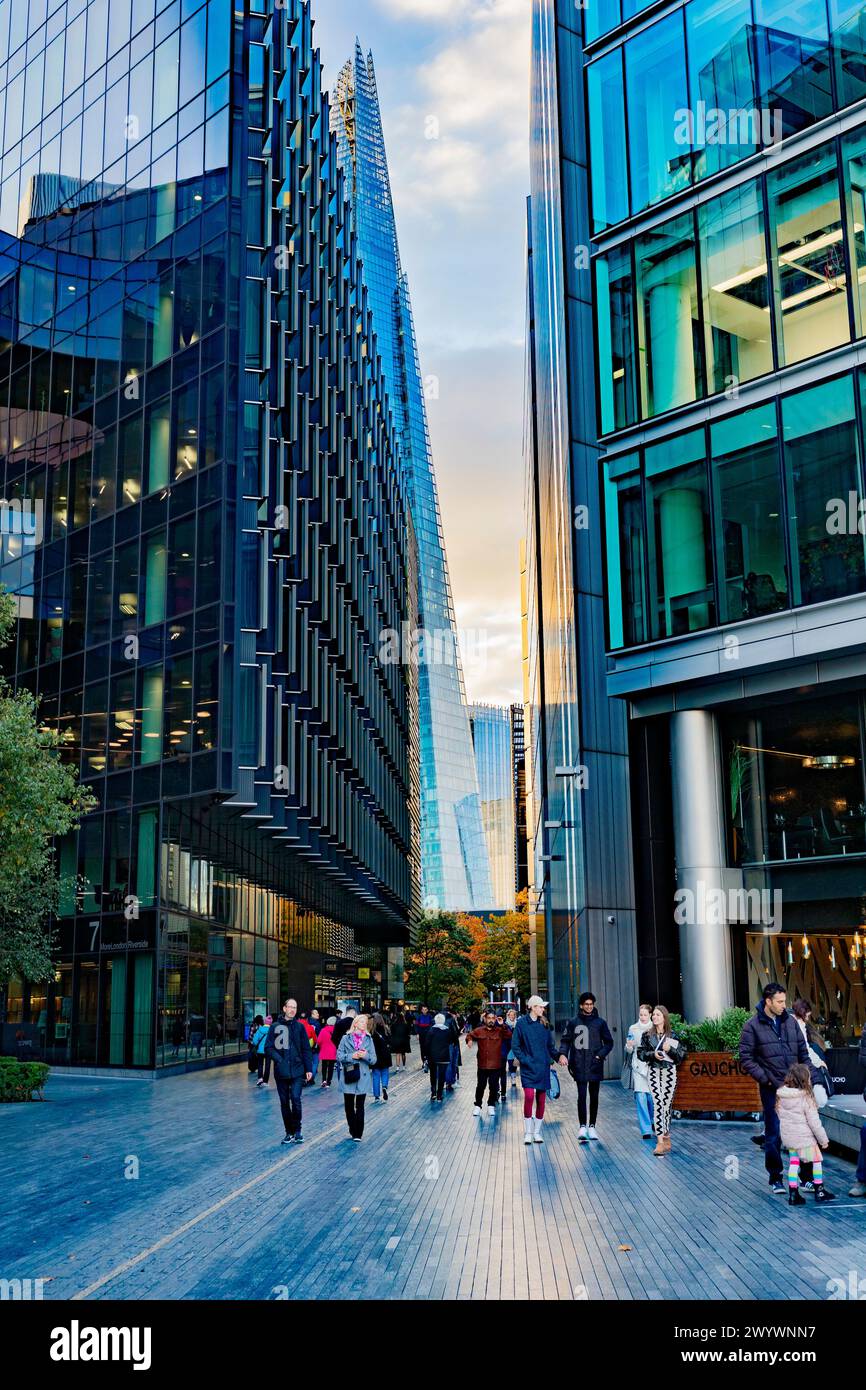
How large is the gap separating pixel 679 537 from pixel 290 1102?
13347 millimetres

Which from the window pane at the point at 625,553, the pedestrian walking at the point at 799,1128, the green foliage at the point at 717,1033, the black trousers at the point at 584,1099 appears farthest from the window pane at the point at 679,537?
the pedestrian walking at the point at 799,1128

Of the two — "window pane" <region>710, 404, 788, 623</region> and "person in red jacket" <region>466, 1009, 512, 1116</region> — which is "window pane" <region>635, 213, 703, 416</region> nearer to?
"window pane" <region>710, 404, 788, 623</region>

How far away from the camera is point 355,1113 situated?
686 inches

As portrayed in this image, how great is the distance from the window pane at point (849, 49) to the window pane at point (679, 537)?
20.4 feet

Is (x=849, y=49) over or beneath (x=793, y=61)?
beneath

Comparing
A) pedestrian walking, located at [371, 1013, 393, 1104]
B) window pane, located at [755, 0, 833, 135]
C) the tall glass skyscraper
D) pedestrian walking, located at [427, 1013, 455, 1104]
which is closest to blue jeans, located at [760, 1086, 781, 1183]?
pedestrian walking, located at [371, 1013, 393, 1104]

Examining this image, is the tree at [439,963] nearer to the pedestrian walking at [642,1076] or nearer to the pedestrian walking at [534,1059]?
the pedestrian walking at [534,1059]

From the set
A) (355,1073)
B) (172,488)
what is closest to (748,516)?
(355,1073)

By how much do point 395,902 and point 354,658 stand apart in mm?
22962

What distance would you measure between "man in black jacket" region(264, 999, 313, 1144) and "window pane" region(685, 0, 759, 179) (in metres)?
17.8

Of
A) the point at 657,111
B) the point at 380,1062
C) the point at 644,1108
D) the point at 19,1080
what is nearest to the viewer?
the point at 644,1108

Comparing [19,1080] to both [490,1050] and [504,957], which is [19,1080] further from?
[504,957]

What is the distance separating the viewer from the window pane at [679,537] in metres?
24.4

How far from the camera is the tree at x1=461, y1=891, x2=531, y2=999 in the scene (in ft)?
298
